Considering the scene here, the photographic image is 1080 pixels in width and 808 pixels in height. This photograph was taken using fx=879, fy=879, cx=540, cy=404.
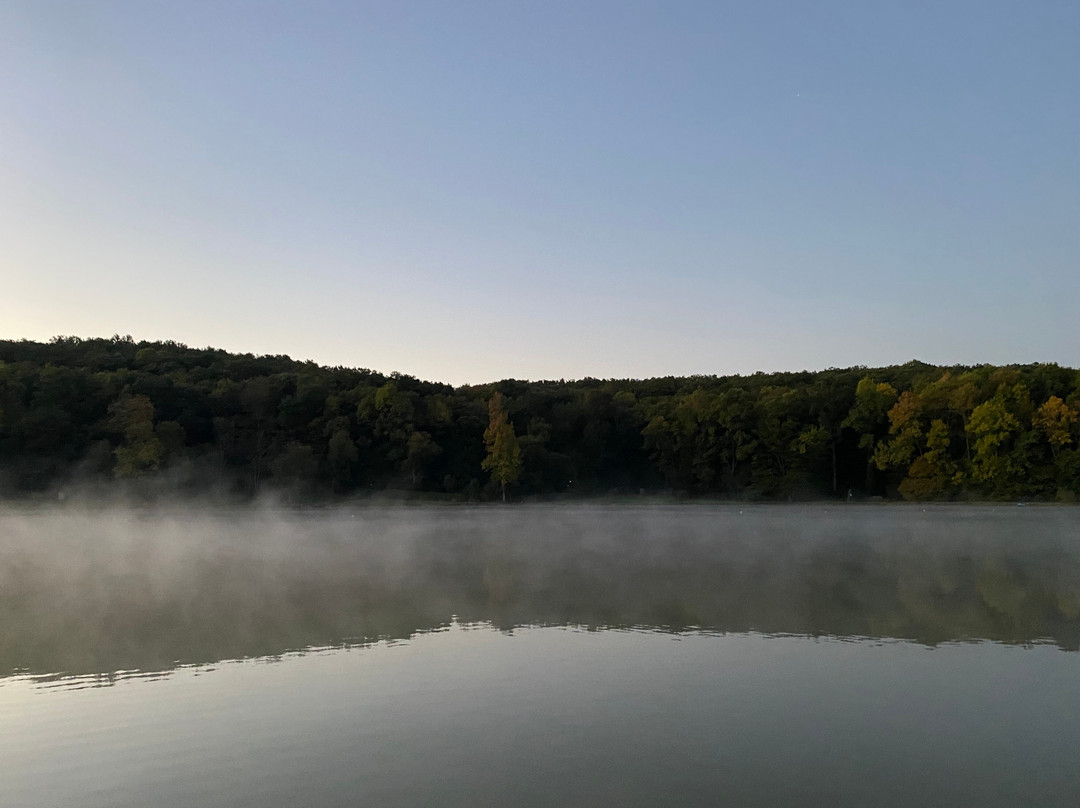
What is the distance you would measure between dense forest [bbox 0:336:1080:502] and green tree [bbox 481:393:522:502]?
0.18 m

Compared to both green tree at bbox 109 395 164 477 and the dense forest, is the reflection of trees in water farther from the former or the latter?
the dense forest

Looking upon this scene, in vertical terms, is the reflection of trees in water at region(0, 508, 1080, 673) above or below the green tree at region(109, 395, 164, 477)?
below

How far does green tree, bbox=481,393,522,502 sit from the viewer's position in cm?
8300

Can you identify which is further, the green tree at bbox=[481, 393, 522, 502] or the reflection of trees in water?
the green tree at bbox=[481, 393, 522, 502]

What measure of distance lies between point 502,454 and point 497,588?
6216 cm

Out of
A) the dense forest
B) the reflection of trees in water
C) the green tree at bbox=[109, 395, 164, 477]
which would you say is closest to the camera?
the reflection of trees in water

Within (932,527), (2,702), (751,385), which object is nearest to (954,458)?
(751,385)

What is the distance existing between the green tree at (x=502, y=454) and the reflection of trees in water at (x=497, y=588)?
134ft

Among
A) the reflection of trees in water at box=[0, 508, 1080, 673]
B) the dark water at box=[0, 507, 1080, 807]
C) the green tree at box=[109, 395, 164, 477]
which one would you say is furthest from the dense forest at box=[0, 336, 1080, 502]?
the dark water at box=[0, 507, 1080, 807]

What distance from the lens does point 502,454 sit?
8356 cm

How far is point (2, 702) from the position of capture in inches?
424

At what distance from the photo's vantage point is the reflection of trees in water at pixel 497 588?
15.1 meters

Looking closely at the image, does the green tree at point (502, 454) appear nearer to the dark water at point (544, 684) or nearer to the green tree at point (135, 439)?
the green tree at point (135, 439)

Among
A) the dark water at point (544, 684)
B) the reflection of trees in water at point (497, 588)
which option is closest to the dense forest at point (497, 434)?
the reflection of trees in water at point (497, 588)
